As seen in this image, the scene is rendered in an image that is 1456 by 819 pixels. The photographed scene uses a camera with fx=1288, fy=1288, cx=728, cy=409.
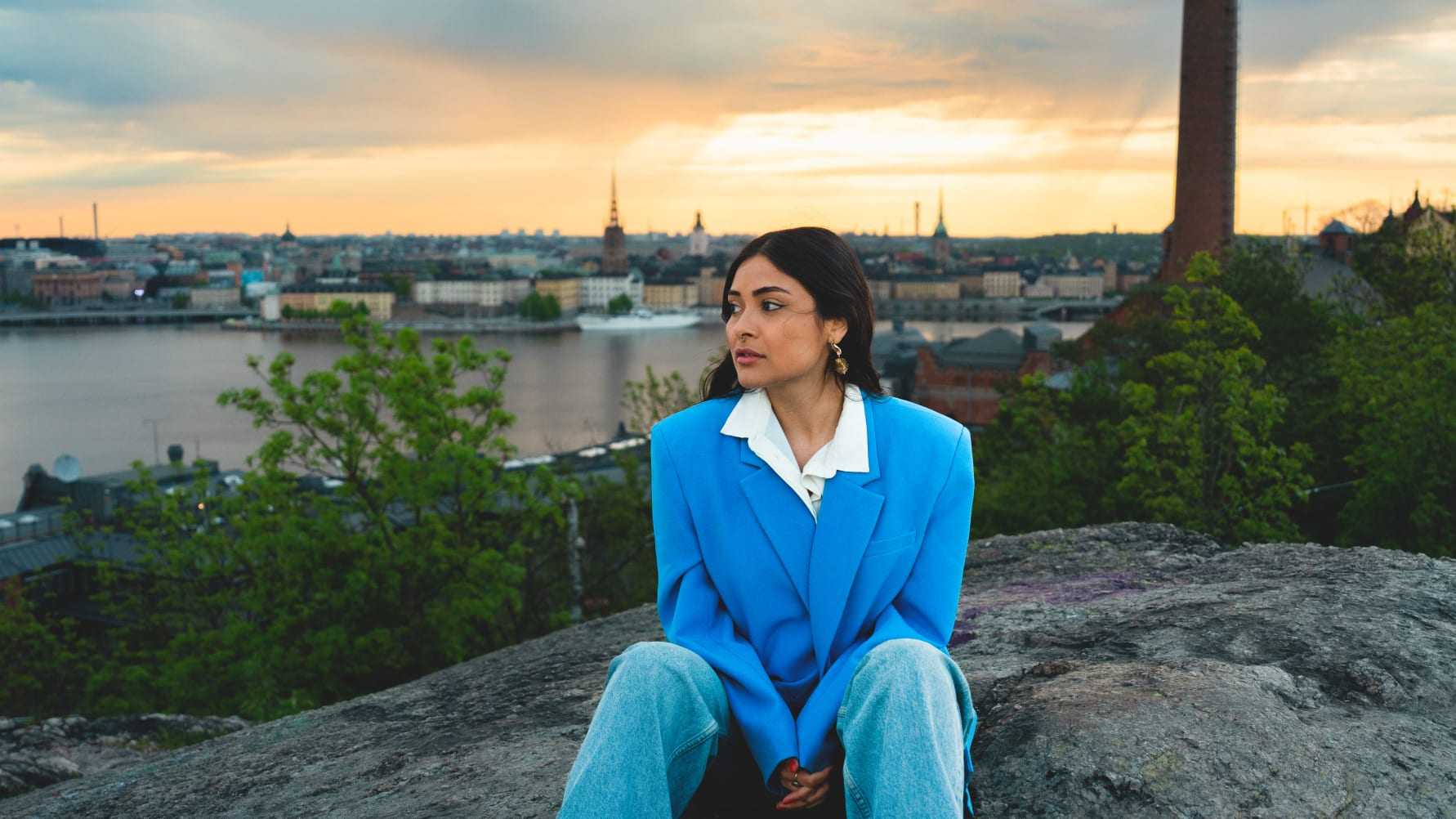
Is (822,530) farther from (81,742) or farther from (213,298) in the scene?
(213,298)

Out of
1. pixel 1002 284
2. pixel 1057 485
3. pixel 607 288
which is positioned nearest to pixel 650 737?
pixel 1057 485

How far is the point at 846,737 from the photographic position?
1.04 metres

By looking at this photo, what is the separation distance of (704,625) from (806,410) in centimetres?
23

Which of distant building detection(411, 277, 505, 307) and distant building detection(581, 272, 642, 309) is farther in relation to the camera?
distant building detection(581, 272, 642, 309)

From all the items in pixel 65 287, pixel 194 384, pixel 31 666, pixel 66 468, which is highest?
pixel 65 287

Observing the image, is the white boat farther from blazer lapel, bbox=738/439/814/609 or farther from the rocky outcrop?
blazer lapel, bbox=738/439/814/609

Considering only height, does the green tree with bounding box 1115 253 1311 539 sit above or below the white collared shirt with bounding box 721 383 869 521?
below

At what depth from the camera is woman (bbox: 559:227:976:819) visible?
3.45 ft

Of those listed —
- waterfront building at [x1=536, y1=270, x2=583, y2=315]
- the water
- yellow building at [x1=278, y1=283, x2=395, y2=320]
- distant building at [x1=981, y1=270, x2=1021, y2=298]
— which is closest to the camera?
the water

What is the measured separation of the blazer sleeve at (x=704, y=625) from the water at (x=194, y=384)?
309 inches

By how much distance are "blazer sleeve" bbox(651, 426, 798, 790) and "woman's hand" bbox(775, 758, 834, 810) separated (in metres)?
0.01

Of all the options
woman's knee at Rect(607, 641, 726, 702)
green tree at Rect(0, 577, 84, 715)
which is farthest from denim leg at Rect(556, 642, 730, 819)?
green tree at Rect(0, 577, 84, 715)

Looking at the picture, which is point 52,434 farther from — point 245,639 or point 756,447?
point 756,447

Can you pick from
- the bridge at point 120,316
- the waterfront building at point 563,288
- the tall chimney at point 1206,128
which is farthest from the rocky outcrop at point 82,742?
the bridge at point 120,316
